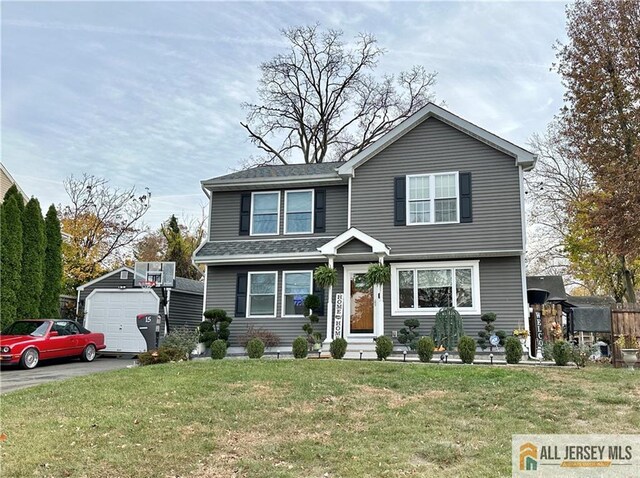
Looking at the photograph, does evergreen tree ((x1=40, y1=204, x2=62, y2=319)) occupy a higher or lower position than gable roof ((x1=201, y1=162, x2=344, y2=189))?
lower

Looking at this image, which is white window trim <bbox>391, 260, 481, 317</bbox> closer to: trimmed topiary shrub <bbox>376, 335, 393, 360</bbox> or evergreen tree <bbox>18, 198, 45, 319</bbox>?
trimmed topiary shrub <bbox>376, 335, 393, 360</bbox>

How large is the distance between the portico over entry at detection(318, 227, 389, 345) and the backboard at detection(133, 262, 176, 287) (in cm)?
469

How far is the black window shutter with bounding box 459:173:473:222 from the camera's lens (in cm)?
1504

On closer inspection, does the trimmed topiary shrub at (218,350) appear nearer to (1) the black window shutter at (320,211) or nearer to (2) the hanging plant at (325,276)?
(2) the hanging plant at (325,276)

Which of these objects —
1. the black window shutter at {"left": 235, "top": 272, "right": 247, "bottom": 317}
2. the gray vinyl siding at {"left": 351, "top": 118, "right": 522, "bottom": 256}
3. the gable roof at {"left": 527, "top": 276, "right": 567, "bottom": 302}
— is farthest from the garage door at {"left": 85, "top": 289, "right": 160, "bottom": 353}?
the gable roof at {"left": 527, "top": 276, "right": 567, "bottom": 302}

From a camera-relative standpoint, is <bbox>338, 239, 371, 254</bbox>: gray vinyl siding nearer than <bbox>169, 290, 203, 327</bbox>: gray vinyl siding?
Yes

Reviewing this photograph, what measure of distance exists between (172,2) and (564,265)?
2751 cm

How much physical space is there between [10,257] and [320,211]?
10.7m

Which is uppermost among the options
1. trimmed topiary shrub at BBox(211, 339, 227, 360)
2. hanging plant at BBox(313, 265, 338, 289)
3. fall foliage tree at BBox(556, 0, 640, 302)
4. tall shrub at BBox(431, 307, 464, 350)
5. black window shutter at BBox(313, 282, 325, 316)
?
fall foliage tree at BBox(556, 0, 640, 302)

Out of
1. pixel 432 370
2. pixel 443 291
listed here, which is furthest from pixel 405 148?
pixel 432 370

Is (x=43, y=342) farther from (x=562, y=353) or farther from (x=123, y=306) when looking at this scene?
(x=562, y=353)

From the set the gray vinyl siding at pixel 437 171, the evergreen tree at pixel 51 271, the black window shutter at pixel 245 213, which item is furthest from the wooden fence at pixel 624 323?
the evergreen tree at pixel 51 271

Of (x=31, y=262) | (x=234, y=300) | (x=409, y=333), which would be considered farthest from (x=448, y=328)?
(x=31, y=262)

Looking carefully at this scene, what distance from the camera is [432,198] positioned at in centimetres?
1548
